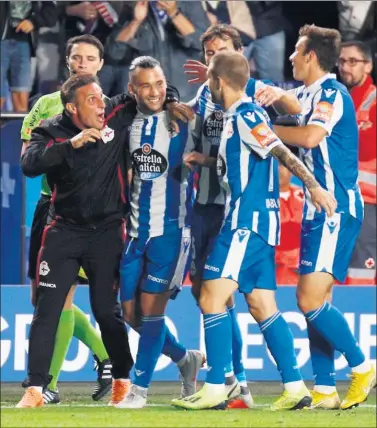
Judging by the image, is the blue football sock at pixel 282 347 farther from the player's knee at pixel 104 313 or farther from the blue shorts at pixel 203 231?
the player's knee at pixel 104 313

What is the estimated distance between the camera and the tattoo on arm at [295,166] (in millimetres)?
7172

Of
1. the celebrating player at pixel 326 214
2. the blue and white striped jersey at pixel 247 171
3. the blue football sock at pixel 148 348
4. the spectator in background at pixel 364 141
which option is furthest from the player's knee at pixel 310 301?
the spectator in background at pixel 364 141

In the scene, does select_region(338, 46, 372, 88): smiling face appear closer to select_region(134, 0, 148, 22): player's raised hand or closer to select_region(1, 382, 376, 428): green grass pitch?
select_region(134, 0, 148, 22): player's raised hand

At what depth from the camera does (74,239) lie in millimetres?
7625

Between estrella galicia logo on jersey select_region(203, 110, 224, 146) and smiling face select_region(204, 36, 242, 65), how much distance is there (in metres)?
0.32

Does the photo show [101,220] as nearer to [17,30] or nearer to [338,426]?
[338,426]

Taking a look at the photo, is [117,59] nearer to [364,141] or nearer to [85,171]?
[364,141]

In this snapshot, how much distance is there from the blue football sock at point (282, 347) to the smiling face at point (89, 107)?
53.9 inches

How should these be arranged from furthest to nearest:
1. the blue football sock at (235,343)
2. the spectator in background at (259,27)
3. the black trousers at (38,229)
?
the spectator in background at (259,27) < the black trousers at (38,229) < the blue football sock at (235,343)

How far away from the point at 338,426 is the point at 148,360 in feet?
4.82

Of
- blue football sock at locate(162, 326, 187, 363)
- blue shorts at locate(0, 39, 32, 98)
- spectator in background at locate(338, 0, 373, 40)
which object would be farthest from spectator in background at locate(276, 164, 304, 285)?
blue football sock at locate(162, 326, 187, 363)

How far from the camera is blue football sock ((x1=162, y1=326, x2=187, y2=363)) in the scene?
8.20 meters

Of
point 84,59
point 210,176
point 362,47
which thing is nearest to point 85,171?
point 210,176

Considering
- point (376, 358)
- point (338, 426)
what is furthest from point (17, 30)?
point (338, 426)
